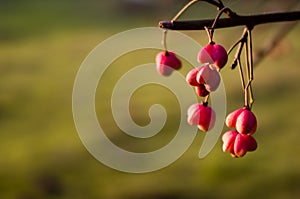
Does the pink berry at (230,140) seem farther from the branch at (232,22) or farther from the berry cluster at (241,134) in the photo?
the branch at (232,22)

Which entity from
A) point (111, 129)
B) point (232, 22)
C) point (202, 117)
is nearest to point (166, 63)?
point (202, 117)

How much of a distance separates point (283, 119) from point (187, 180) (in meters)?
1.01

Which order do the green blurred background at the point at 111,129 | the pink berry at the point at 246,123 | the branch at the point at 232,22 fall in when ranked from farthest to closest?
1. the green blurred background at the point at 111,129
2. the pink berry at the point at 246,123
3. the branch at the point at 232,22

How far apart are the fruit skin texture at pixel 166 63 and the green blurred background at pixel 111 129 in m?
0.72

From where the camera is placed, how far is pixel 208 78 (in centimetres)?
76

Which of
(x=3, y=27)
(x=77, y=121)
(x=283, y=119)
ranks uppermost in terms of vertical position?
(x=3, y=27)

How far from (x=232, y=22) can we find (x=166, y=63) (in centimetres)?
22

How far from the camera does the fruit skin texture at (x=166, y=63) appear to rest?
36.4 inches

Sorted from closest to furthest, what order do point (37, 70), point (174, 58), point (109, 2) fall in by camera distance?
point (174, 58) → point (37, 70) → point (109, 2)

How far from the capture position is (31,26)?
22.2 feet

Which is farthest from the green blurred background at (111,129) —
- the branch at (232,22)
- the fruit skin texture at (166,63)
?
the branch at (232,22)

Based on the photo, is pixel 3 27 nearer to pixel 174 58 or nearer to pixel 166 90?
pixel 166 90

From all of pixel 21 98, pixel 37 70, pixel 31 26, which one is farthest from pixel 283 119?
pixel 31 26

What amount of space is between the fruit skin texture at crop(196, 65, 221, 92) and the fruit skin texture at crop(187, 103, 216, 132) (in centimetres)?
15
